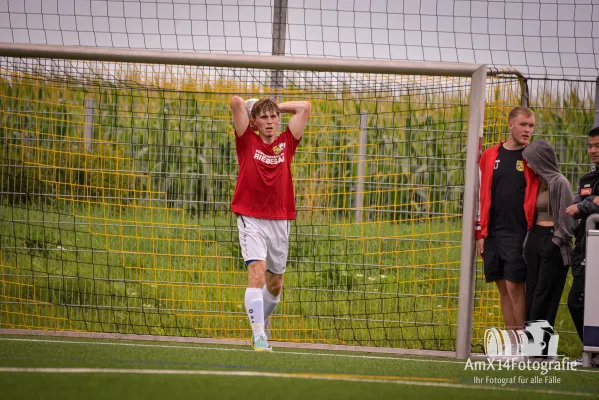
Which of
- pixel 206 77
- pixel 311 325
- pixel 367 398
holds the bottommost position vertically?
pixel 311 325

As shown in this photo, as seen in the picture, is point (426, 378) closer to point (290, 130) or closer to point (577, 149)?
point (290, 130)

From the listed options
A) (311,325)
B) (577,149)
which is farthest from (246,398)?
(577,149)

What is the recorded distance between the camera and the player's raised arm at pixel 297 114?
7152 mm

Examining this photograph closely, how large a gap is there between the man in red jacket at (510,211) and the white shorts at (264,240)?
164cm

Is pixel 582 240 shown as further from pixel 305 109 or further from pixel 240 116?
pixel 240 116

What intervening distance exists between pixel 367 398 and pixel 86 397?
1481mm

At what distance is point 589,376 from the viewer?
5.96m

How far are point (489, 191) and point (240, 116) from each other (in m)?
2.16

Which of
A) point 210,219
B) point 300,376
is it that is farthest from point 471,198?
point 210,219

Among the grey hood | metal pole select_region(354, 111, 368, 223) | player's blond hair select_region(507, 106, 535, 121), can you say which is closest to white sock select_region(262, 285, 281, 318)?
metal pole select_region(354, 111, 368, 223)

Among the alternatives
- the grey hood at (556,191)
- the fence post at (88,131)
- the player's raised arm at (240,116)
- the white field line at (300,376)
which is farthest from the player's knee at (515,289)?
the fence post at (88,131)

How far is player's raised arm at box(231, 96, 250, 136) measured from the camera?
6.86 m

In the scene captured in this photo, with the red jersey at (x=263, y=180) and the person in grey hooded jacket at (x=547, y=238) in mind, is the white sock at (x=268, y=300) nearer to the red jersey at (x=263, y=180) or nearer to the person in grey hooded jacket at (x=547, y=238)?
the red jersey at (x=263, y=180)

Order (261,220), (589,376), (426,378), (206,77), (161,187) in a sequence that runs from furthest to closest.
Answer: (161,187)
(206,77)
(261,220)
(589,376)
(426,378)
